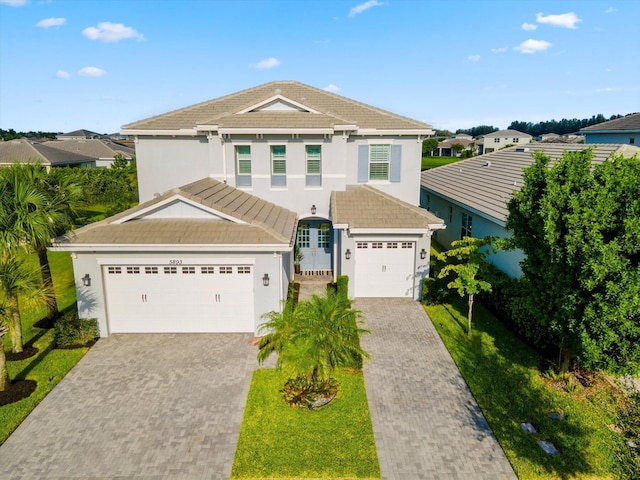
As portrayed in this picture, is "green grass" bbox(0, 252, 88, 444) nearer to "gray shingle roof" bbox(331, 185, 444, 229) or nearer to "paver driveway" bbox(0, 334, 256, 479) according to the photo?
"paver driveway" bbox(0, 334, 256, 479)

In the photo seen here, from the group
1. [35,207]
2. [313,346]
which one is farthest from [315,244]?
[35,207]

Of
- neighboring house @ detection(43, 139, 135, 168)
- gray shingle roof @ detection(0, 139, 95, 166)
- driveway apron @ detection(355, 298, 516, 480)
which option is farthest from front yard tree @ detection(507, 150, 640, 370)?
neighboring house @ detection(43, 139, 135, 168)

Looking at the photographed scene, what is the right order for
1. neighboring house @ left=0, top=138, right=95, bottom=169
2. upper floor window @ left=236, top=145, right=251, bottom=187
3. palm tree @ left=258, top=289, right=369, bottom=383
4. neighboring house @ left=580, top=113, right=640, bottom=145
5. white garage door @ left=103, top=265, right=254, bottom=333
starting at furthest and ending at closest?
1. neighboring house @ left=0, top=138, right=95, bottom=169
2. neighboring house @ left=580, top=113, right=640, bottom=145
3. upper floor window @ left=236, top=145, right=251, bottom=187
4. white garage door @ left=103, top=265, right=254, bottom=333
5. palm tree @ left=258, top=289, right=369, bottom=383

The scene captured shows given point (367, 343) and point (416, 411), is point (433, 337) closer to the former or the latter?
point (367, 343)

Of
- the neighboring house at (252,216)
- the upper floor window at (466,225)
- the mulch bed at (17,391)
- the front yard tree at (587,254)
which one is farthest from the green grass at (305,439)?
the upper floor window at (466,225)

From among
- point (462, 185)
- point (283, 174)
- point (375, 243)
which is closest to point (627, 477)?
point (375, 243)
